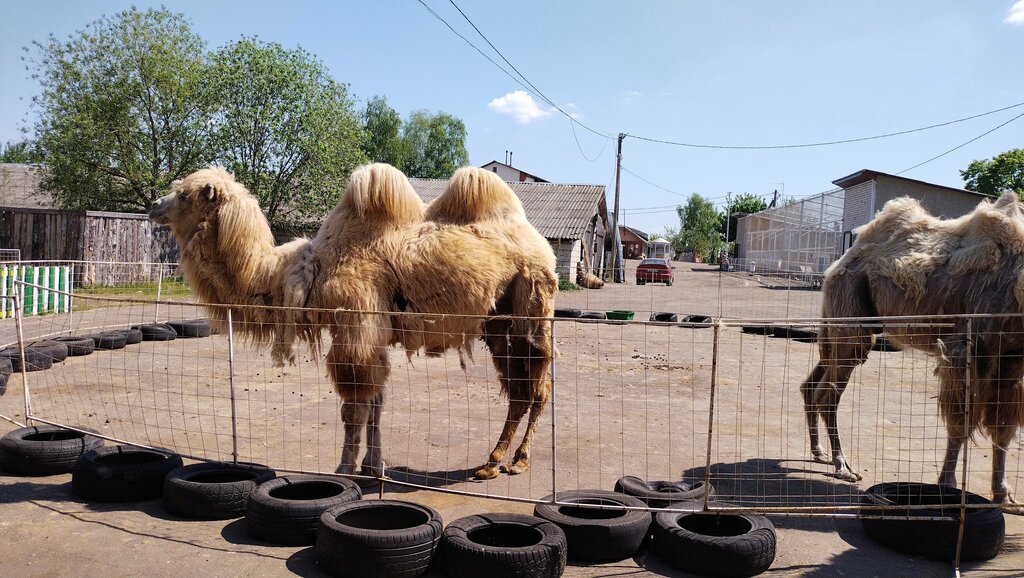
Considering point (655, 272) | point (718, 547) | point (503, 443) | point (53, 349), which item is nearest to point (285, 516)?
point (503, 443)

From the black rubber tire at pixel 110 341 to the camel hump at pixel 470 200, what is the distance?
316 inches

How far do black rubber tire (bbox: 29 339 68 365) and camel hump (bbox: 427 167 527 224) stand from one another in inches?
277

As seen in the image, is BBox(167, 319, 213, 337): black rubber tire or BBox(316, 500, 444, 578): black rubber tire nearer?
BBox(316, 500, 444, 578): black rubber tire

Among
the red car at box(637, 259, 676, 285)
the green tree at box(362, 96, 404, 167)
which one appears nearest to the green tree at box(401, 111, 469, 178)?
Result: the green tree at box(362, 96, 404, 167)

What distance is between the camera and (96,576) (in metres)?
3.92

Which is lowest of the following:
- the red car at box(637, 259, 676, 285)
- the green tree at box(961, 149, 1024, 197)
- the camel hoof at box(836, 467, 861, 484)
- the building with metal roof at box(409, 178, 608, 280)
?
the camel hoof at box(836, 467, 861, 484)

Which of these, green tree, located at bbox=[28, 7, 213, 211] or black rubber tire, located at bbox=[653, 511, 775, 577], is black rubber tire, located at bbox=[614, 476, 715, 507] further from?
green tree, located at bbox=[28, 7, 213, 211]

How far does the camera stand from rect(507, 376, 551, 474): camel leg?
6148 mm

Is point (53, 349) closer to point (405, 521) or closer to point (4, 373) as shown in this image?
point (4, 373)

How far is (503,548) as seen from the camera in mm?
3938

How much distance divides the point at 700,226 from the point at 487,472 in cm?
10771

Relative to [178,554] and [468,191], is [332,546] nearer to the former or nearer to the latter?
[178,554]

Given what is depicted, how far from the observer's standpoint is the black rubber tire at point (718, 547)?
408 centimetres

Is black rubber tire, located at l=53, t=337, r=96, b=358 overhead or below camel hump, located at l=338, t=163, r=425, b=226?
below
